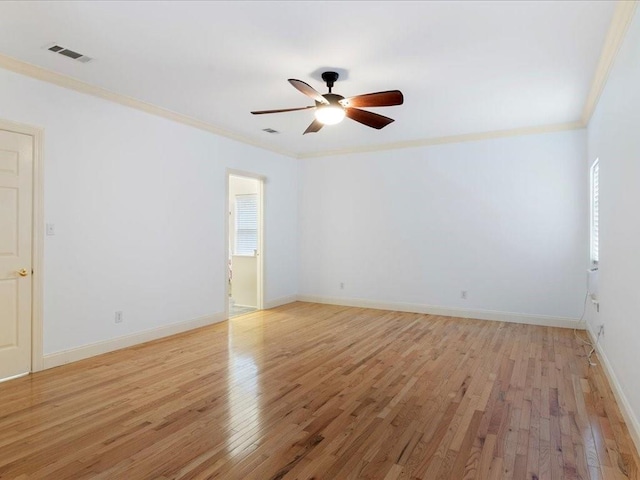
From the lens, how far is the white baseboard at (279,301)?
6770mm

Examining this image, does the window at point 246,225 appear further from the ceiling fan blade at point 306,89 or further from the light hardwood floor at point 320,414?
the ceiling fan blade at point 306,89

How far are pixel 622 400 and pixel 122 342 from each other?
4.70 meters

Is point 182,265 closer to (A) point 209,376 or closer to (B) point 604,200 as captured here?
(A) point 209,376

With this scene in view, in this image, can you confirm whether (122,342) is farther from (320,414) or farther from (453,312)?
(453,312)

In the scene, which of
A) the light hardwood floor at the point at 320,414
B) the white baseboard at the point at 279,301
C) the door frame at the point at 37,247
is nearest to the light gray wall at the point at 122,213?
the door frame at the point at 37,247

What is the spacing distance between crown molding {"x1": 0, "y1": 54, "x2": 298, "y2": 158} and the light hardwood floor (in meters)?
2.77

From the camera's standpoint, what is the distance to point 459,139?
6.06 m

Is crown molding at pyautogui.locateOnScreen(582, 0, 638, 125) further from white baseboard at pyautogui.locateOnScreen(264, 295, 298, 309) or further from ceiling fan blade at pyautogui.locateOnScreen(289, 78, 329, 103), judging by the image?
white baseboard at pyautogui.locateOnScreen(264, 295, 298, 309)

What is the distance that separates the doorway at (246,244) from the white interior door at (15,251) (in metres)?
3.32

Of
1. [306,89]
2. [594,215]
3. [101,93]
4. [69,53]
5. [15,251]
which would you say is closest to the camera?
[306,89]

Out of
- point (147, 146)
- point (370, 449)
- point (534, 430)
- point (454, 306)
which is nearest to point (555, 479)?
point (534, 430)

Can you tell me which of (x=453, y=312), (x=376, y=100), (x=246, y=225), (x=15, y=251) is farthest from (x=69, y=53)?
(x=453, y=312)

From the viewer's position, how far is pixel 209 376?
11.7 feet

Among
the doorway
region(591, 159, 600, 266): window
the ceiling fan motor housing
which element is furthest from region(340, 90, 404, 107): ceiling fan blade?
the doorway
